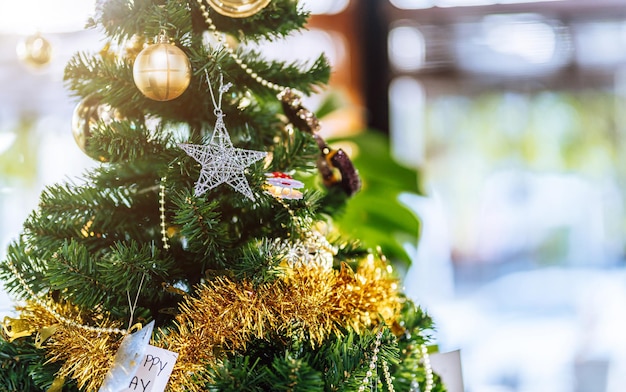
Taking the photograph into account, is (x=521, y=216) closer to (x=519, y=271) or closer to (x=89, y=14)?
(x=519, y=271)

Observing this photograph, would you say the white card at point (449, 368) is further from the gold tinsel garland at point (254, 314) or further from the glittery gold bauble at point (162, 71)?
the glittery gold bauble at point (162, 71)

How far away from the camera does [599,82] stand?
2.96m

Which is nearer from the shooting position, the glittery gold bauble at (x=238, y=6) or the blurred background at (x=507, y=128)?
the glittery gold bauble at (x=238, y=6)

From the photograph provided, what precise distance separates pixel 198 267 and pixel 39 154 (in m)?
1.71

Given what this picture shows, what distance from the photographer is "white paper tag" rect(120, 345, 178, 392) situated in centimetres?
49

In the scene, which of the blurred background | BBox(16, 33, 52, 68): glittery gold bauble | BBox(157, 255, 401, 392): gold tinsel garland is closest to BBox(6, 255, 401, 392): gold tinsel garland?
BBox(157, 255, 401, 392): gold tinsel garland

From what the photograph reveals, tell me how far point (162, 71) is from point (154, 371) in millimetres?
219

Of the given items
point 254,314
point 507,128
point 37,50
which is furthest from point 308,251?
point 507,128

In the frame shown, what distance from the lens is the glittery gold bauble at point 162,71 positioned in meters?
0.51

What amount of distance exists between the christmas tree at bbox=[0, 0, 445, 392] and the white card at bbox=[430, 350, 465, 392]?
2cm

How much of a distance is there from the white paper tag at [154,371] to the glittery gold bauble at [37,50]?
0.58 m

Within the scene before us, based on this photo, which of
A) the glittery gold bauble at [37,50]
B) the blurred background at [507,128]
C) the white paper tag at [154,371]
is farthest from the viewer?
the blurred background at [507,128]

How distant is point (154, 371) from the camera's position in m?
0.49

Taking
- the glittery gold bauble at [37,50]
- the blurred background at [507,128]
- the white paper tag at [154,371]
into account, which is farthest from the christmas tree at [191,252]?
the blurred background at [507,128]
